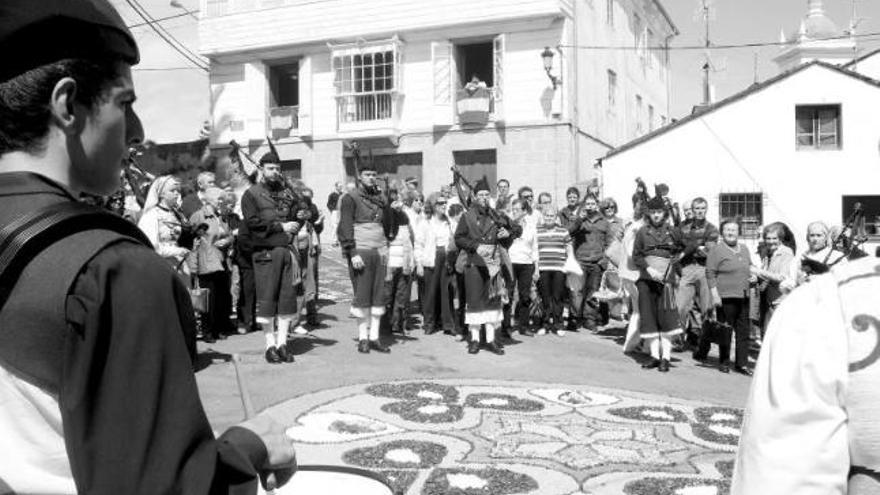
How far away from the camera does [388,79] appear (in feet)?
78.3

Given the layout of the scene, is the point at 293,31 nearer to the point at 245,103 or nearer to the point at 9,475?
the point at 245,103

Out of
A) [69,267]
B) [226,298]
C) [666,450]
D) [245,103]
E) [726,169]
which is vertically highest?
[245,103]

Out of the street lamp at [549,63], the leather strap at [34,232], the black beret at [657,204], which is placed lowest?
the leather strap at [34,232]

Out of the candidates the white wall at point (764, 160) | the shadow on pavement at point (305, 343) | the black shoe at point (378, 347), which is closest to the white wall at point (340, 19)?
the white wall at point (764, 160)

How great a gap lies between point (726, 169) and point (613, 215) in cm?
1135

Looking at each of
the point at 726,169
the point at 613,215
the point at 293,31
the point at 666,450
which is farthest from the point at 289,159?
the point at 666,450

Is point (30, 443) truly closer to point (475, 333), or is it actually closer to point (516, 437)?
point (516, 437)

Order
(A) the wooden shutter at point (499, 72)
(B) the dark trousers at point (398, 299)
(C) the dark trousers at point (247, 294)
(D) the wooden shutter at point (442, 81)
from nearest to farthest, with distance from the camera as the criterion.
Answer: (C) the dark trousers at point (247, 294) → (B) the dark trousers at point (398, 299) → (A) the wooden shutter at point (499, 72) → (D) the wooden shutter at point (442, 81)

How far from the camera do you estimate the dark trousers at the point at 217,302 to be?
9.32 m

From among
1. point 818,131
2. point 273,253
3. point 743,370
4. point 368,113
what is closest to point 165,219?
point 273,253

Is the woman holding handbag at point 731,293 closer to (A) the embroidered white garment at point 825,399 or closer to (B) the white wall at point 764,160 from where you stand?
(A) the embroidered white garment at point 825,399

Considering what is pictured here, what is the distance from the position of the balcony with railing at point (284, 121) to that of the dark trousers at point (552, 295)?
15583 mm

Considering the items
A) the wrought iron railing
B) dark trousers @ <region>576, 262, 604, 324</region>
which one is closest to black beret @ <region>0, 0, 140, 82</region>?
dark trousers @ <region>576, 262, 604, 324</region>

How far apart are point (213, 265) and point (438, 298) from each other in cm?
331
